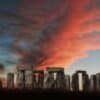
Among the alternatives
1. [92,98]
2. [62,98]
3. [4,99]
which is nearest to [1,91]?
[4,99]

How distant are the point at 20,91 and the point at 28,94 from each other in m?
0.86

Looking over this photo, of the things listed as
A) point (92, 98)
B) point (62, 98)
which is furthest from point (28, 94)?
point (92, 98)

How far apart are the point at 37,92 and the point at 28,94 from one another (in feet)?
2.95

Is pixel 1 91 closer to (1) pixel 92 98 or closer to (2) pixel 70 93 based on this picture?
(2) pixel 70 93

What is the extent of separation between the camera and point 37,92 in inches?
1385

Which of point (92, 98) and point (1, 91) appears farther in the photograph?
point (92, 98)

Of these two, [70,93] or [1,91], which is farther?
[70,93]

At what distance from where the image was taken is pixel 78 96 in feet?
121

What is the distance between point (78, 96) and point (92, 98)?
59.1 inches

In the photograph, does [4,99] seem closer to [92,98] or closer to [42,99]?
[42,99]

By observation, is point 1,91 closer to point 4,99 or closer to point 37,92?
point 4,99

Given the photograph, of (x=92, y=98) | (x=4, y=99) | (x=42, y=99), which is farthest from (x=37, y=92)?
(x=92, y=98)

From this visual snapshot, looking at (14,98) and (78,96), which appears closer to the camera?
(14,98)

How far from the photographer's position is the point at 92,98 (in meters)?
37.1
